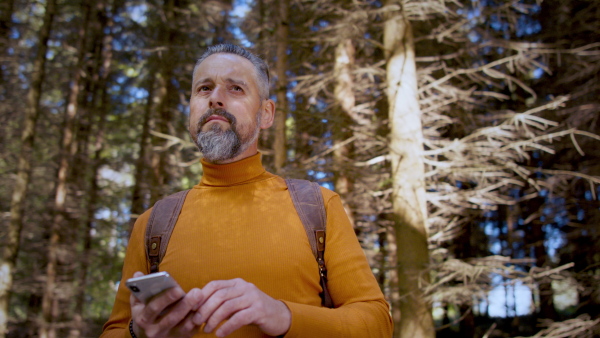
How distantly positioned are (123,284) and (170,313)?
0.64 metres

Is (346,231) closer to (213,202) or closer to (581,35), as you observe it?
(213,202)

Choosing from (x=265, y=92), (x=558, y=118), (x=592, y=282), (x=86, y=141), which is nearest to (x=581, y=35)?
(x=558, y=118)

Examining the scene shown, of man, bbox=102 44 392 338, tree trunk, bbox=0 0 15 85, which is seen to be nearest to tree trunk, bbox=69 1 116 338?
tree trunk, bbox=0 0 15 85

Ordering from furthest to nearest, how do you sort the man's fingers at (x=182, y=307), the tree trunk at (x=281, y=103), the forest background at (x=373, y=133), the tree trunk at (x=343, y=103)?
1. the tree trunk at (x=343, y=103)
2. the tree trunk at (x=281, y=103)
3. the forest background at (x=373, y=133)
4. the man's fingers at (x=182, y=307)

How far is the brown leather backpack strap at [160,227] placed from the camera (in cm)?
188

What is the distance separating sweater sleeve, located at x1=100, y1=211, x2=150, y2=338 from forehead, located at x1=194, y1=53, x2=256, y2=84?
721 millimetres

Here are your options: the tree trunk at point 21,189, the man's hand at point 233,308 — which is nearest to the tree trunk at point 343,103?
the tree trunk at point 21,189

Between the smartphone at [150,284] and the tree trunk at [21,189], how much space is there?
8.68 meters

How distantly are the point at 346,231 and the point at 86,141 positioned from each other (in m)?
12.7

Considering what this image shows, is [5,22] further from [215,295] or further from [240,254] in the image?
[215,295]

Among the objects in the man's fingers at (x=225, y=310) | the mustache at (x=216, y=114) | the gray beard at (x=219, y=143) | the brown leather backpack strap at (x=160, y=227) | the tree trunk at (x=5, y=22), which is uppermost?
the tree trunk at (x=5, y=22)

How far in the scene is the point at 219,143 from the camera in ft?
6.67

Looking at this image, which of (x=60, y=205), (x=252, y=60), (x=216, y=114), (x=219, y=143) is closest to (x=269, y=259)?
(x=219, y=143)

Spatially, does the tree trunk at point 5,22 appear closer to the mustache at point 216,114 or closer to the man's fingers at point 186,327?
the mustache at point 216,114
